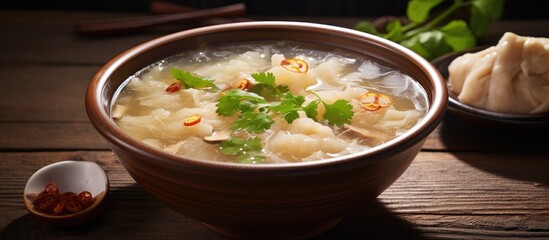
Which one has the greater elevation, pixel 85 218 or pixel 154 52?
pixel 154 52

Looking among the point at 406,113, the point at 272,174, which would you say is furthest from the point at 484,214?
the point at 272,174

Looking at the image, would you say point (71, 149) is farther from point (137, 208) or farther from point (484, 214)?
point (484, 214)

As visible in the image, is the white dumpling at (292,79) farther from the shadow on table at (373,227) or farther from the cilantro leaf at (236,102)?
the shadow on table at (373,227)

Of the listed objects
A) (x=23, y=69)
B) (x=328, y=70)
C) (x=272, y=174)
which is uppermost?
(x=272, y=174)

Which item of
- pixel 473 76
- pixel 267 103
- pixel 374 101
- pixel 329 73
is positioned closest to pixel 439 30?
pixel 473 76

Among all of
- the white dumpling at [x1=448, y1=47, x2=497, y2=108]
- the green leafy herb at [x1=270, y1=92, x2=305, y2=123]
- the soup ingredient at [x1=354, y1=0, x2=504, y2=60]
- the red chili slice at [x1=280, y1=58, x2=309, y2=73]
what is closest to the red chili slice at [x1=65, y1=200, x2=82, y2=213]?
the green leafy herb at [x1=270, y1=92, x2=305, y2=123]

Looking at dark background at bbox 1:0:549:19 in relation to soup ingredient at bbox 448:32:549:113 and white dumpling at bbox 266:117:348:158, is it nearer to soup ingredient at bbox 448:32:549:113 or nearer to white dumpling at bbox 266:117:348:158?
soup ingredient at bbox 448:32:549:113

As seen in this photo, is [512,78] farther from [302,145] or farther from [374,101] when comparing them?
[302,145]
